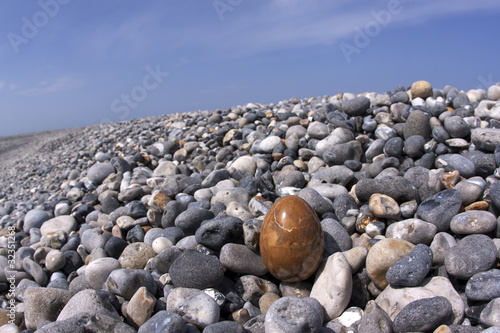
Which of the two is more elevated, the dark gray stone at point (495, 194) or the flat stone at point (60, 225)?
the flat stone at point (60, 225)

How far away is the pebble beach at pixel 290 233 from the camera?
261cm

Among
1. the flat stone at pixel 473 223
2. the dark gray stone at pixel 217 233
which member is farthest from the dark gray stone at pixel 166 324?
the flat stone at pixel 473 223

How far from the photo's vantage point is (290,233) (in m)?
2.80

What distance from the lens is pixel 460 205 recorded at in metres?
3.29

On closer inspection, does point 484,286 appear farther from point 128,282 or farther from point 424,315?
point 128,282

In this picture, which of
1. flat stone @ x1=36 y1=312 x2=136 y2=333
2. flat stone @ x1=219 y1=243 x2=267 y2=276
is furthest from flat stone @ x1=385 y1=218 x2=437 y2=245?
flat stone @ x1=36 y1=312 x2=136 y2=333

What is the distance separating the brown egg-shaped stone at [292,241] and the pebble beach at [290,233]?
0.02 meters

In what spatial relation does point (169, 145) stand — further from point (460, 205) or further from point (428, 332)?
point (428, 332)

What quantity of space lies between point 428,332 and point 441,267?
738 millimetres

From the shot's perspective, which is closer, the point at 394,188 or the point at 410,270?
the point at 410,270

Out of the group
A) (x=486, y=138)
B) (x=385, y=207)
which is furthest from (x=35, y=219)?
(x=486, y=138)

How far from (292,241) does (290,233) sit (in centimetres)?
6

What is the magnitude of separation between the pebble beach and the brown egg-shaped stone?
0.6 inches

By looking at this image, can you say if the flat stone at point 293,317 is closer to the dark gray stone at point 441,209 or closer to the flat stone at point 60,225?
the dark gray stone at point 441,209
